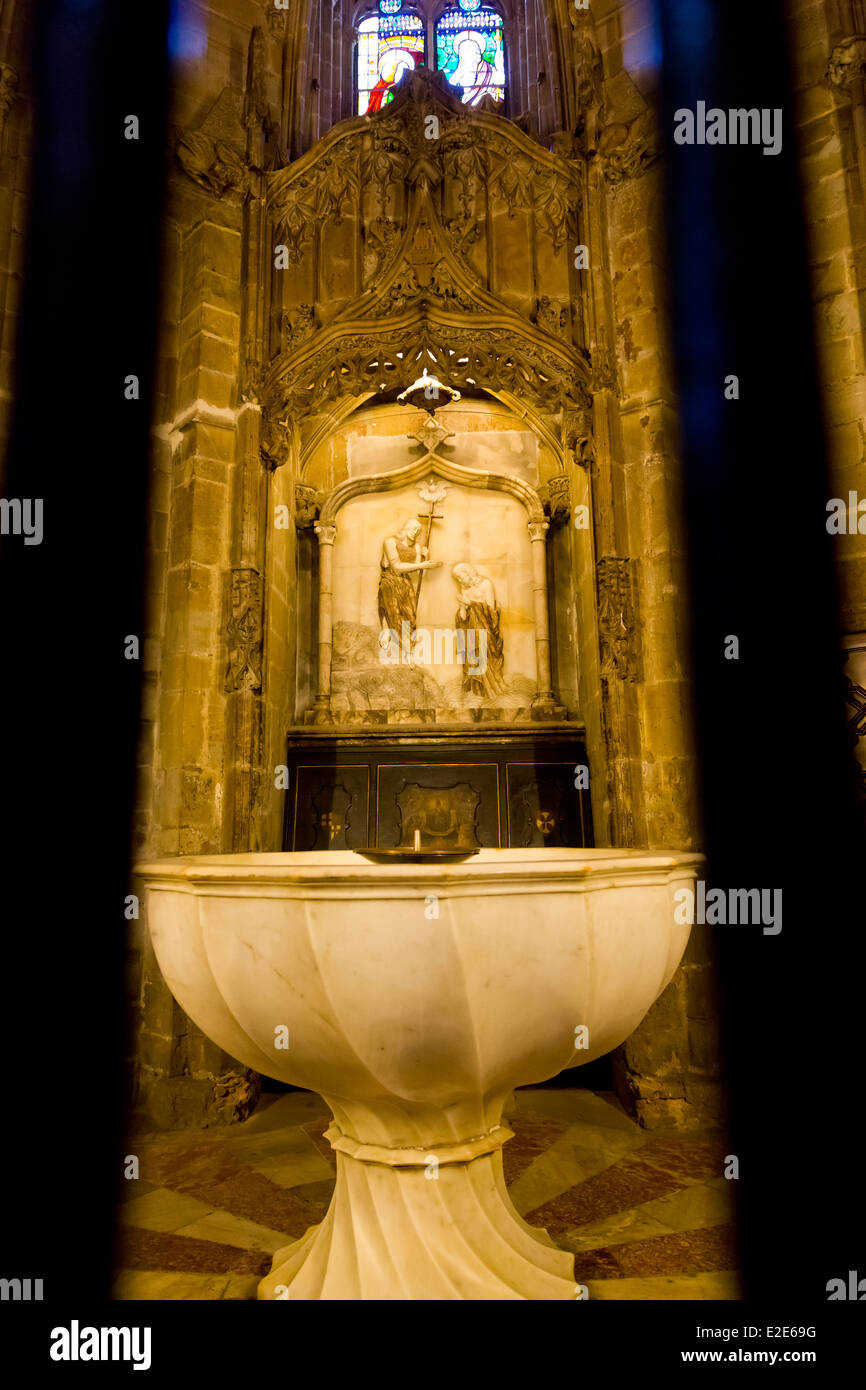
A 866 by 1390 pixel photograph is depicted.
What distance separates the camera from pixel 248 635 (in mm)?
4125

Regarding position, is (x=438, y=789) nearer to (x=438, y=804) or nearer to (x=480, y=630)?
(x=438, y=804)

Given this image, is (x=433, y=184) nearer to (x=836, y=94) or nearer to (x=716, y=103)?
(x=716, y=103)

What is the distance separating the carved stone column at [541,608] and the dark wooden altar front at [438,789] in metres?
0.45

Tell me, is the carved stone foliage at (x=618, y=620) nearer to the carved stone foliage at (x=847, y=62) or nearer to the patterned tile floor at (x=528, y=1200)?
the patterned tile floor at (x=528, y=1200)

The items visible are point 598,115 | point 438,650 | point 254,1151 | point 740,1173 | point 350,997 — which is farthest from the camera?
point 438,650

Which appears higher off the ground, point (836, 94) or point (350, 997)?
point (836, 94)

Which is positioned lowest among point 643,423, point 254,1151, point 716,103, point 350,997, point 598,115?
point 254,1151

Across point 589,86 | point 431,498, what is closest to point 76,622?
point 431,498

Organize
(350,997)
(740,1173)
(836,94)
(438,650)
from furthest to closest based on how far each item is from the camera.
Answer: (438,650) < (836,94) < (740,1173) < (350,997)

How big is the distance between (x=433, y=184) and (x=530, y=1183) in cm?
515

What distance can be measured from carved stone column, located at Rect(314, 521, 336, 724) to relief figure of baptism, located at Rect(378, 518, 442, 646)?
15.0 inches

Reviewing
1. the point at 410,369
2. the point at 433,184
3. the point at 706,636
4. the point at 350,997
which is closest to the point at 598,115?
the point at 433,184

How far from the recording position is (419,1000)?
140cm

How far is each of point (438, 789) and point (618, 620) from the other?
1706mm
